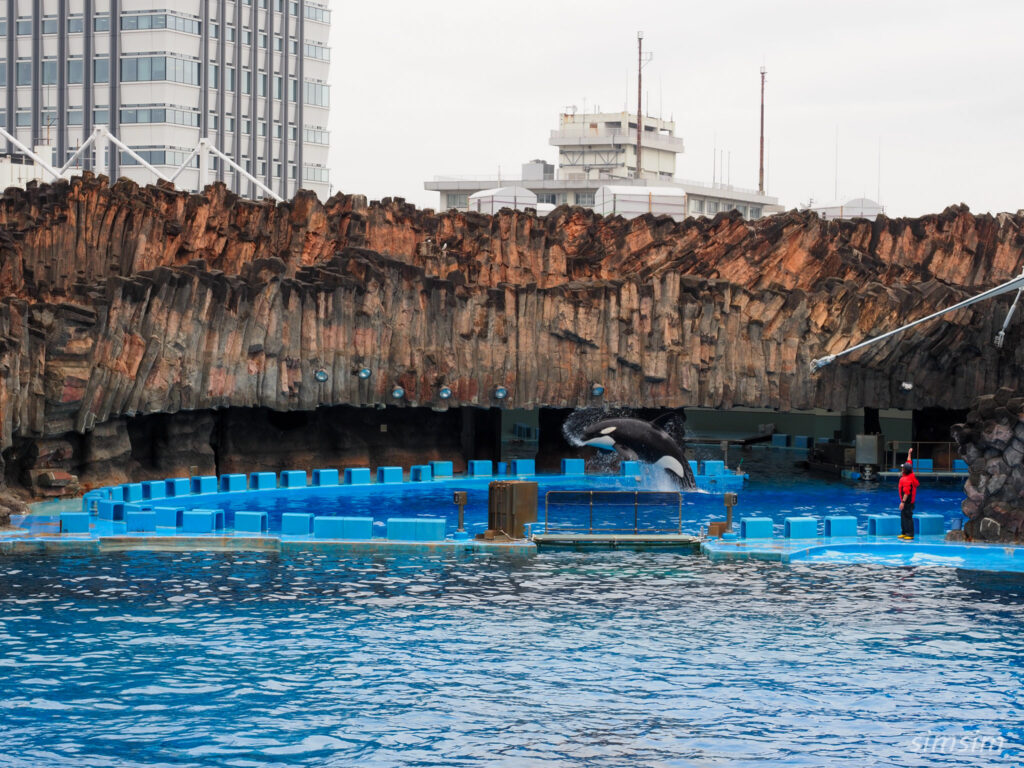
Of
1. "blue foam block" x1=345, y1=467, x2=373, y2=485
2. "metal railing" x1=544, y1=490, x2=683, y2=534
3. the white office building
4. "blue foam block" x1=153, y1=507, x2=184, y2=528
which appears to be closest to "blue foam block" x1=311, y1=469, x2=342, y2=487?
"blue foam block" x1=345, y1=467, x2=373, y2=485

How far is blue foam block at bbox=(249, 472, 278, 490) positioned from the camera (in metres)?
34.0

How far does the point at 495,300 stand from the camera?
37.5m

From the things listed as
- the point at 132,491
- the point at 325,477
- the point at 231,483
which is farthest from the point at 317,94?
the point at 132,491

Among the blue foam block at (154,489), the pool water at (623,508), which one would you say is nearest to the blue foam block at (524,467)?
the pool water at (623,508)

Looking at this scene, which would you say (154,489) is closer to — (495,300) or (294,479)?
(294,479)

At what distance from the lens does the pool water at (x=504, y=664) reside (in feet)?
45.9

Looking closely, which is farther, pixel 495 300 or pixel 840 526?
pixel 495 300

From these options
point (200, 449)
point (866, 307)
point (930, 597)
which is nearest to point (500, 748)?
point (930, 597)

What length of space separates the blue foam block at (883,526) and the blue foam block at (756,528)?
1.86 metres

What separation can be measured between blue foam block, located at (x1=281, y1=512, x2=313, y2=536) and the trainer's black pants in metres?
10.4

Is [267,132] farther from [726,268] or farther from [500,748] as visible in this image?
[500,748]

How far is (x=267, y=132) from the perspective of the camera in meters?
87.4

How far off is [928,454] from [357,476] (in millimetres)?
16122

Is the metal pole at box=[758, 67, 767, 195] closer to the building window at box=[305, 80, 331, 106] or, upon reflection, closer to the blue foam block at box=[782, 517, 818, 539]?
the building window at box=[305, 80, 331, 106]
